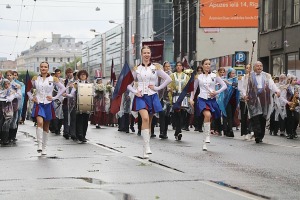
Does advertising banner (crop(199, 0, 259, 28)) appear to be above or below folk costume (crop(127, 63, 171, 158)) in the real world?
above

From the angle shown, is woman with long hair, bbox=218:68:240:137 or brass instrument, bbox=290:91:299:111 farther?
woman with long hair, bbox=218:68:240:137

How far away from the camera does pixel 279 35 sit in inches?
1645

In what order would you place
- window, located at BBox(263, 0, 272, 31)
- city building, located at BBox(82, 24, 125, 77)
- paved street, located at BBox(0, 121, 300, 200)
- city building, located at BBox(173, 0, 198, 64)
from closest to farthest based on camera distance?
paved street, located at BBox(0, 121, 300, 200) < window, located at BBox(263, 0, 272, 31) < city building, located at BBox(173, 0, 198, 64) < city building, located at BBox(82, 24, 125, 77)

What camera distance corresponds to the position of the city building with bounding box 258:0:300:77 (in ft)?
129

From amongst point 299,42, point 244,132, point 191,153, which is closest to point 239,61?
point 299,42

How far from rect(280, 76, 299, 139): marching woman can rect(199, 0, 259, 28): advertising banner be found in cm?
2784

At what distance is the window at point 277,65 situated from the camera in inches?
1634

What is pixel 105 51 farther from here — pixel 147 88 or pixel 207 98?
pixel 147 88

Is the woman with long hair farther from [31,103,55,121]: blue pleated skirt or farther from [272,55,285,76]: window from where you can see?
[272,55,285,76]: window

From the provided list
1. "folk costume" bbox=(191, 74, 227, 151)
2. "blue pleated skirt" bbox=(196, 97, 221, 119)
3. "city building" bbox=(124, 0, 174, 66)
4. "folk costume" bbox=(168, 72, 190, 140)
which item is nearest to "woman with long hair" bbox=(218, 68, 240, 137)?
"folk costume" bbox=(168, 72, 190, 140)

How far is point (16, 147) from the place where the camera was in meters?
17.9

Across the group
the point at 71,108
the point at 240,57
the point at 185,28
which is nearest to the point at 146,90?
the point at 71,108

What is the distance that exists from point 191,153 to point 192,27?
5245cm

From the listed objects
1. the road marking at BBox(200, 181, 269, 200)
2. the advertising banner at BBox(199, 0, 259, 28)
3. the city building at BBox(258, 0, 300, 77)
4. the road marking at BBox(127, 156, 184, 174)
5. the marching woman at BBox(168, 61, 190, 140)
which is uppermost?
the advertising banner at BBox(199, 0, 259, 28)
